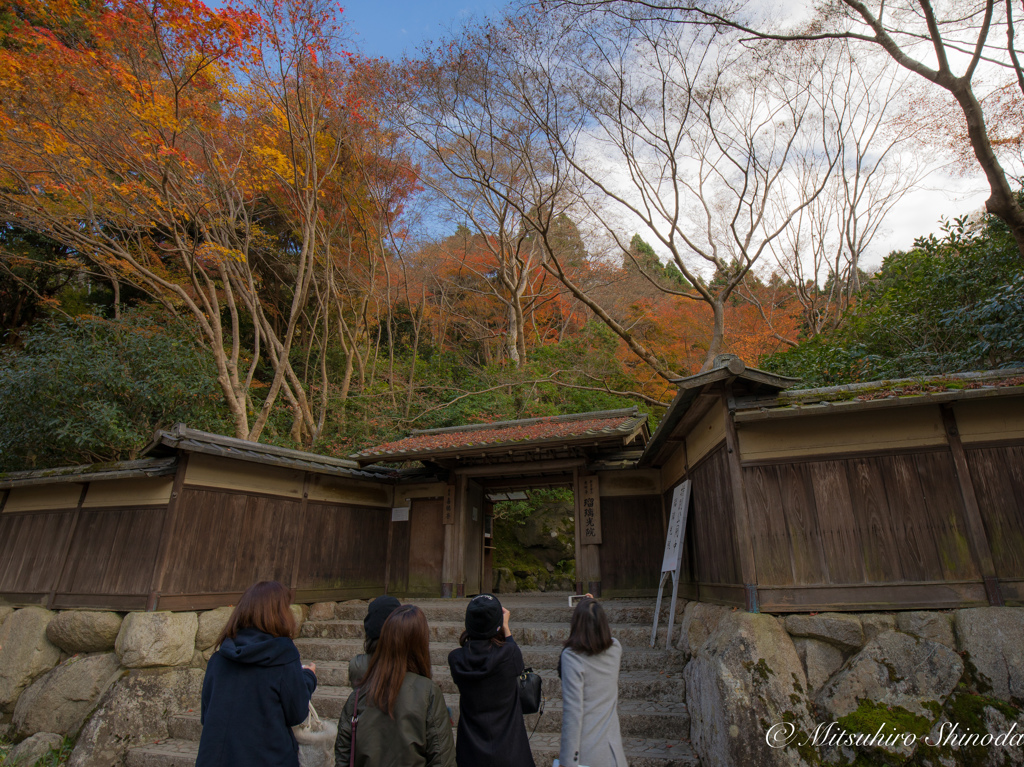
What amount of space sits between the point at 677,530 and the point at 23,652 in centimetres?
923

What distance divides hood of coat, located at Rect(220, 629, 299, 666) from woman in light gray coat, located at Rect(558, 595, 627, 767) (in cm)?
158

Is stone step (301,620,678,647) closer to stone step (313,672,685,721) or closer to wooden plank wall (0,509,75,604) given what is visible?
stone step (313,672,685,721)

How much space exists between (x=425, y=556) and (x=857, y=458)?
24.7ft

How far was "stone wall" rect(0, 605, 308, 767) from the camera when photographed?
657 cm

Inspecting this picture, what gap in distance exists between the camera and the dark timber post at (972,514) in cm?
523

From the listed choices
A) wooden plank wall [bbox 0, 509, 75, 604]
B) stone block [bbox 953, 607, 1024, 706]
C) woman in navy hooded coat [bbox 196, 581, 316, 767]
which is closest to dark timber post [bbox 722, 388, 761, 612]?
stone block [bbox 953, 607, 1024, 706]

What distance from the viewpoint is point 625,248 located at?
614 inches

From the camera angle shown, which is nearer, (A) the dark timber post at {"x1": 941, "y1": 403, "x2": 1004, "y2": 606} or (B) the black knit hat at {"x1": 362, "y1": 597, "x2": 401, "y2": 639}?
(B) the black knit hat at {"x1": 362, "y1": 597, "x2": 401, "y2": 639}

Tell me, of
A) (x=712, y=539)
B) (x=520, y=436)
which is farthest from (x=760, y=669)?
(x=520, y=436)

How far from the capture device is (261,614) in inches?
109

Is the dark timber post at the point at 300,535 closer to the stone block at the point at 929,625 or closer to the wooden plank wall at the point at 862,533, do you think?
the wooden plank wall at the point at 862,533

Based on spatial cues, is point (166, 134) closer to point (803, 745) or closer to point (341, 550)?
point (341, 550)

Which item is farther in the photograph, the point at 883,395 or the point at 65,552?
the point at 65,552

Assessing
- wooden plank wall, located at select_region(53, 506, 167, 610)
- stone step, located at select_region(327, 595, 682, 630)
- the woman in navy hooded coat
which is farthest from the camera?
stone step, located at select_region(327, 595, 682, 630)
